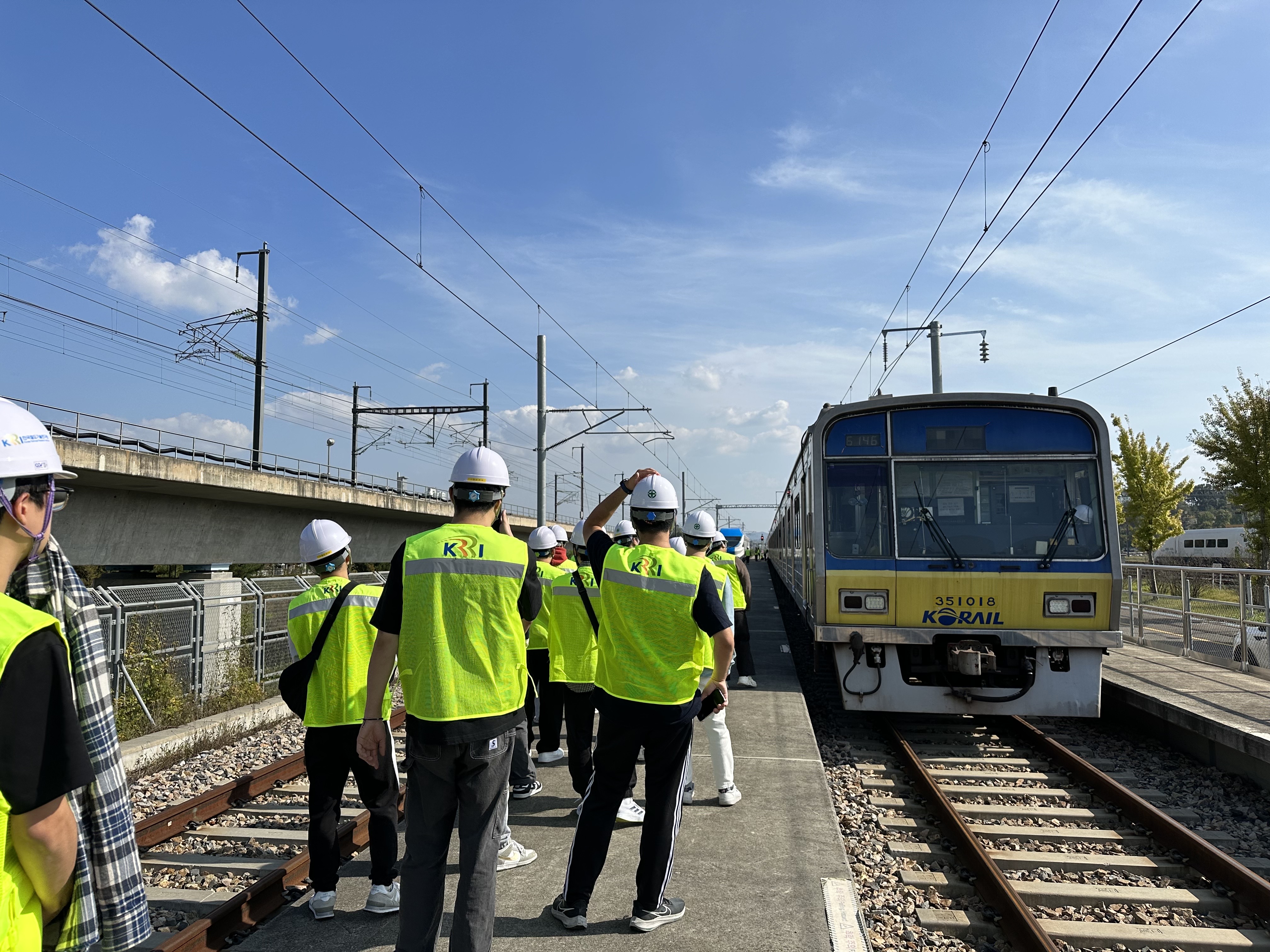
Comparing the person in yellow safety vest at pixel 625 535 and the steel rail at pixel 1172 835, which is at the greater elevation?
the person in yellow safety vest at pixel 625 535

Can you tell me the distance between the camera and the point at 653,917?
156 inches

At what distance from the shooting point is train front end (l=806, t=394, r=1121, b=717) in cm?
830

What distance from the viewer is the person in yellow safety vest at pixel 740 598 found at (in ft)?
28.9

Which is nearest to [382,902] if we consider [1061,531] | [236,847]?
[236,847]

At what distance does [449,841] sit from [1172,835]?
195 inches

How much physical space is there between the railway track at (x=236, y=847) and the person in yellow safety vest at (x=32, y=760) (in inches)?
95.5

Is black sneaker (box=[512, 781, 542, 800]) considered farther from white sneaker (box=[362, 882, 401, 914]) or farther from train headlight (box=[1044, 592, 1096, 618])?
train headlight (box=[1044, 592, 1096, 618])

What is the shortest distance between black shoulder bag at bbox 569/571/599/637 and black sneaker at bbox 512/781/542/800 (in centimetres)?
124

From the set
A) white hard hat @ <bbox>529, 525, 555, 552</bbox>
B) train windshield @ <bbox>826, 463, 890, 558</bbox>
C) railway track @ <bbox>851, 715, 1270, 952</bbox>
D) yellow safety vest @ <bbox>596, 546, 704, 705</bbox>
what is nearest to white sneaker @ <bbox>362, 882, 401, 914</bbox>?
yellow safety vest @ <bbox>596, 546, 704, 705</bbox>

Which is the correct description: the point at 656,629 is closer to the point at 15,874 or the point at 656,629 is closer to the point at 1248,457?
the point at 15,874

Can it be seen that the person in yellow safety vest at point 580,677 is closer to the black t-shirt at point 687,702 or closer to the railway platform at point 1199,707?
the black t-shirt at point 687,702

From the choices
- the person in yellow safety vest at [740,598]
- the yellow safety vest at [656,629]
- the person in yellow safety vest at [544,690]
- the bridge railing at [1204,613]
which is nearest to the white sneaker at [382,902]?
the yellow safety vest at [656,629]

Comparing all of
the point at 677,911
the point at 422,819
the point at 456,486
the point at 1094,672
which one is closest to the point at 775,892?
the point at 677,911

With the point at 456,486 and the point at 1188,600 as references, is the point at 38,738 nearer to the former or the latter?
the point at 456,486
